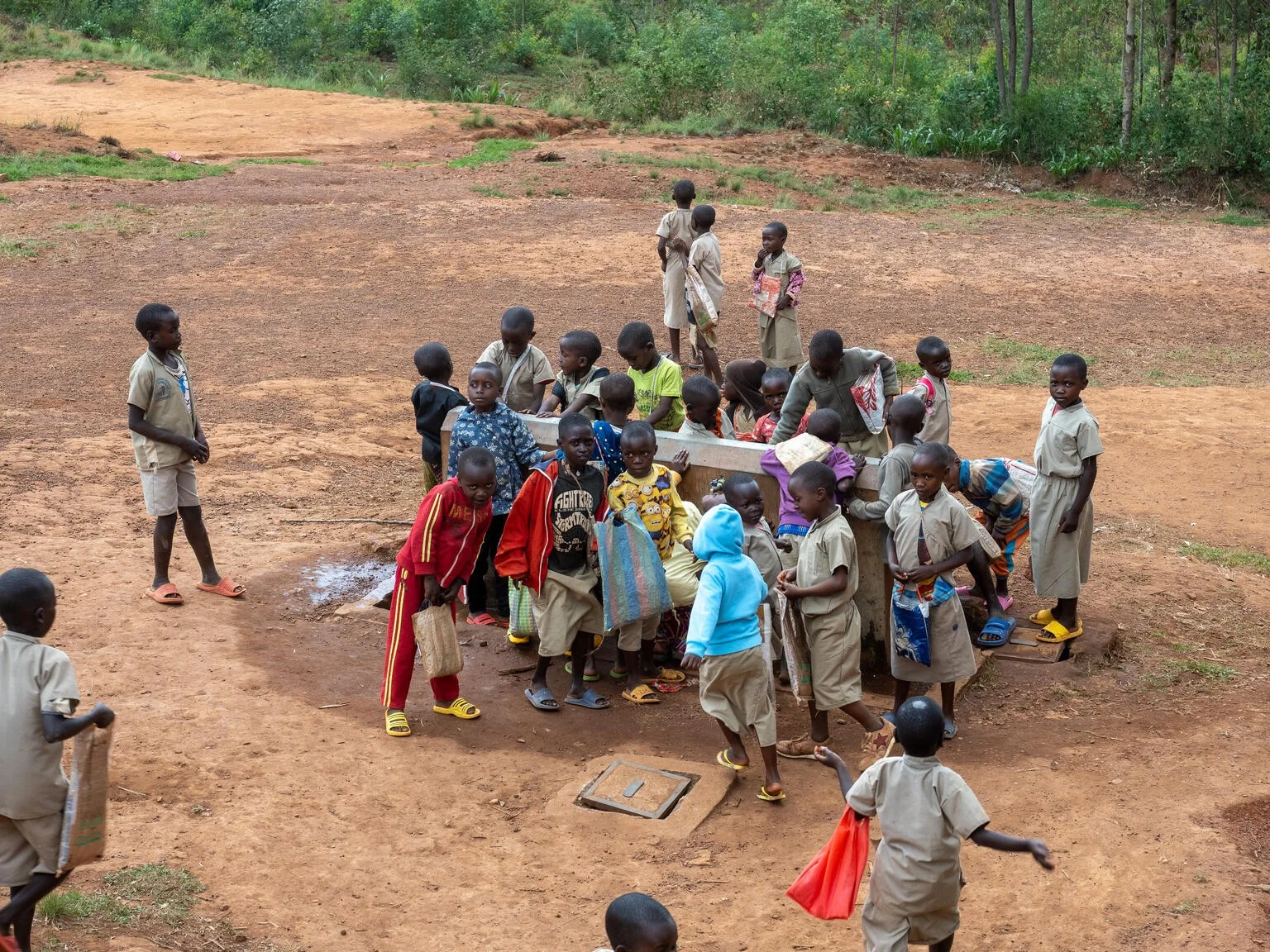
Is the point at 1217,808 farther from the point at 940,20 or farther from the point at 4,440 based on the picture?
the point at 940,20

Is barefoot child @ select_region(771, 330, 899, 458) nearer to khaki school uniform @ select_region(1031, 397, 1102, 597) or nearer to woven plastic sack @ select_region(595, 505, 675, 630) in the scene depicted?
khaki school uniform @ select_region(1031, 397, 1102, 597)

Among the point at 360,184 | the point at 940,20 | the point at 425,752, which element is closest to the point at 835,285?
the point at 360,184

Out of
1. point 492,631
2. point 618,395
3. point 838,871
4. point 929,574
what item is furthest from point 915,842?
point 492,631

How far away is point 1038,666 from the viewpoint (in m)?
6.55

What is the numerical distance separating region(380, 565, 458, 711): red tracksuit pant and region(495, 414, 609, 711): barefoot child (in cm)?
42

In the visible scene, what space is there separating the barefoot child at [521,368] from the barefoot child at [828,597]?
99.0 inches

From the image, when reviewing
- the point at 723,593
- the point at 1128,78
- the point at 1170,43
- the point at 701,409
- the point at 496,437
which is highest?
the point at 1170,43

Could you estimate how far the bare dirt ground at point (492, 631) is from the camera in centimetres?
464

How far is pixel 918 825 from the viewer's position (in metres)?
3.63

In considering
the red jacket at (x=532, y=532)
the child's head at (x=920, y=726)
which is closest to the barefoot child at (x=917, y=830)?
the child's head at (x=920, y=726)

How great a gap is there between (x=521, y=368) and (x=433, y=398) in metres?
0.56

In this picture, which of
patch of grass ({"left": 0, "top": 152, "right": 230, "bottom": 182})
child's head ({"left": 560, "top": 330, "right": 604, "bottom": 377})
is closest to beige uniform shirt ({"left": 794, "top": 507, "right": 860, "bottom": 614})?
child's head ({"left": 560, "top": 330, "right": 604, "bottom": 377})

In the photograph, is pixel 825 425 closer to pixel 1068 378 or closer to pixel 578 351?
pixel 1068 378

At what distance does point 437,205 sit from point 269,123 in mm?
8838
